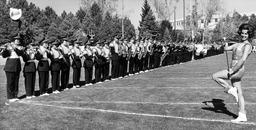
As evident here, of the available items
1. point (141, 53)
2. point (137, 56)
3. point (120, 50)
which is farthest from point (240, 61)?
point (141, 53)

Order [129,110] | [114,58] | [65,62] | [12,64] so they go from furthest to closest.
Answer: [114,58] → [65,62] → [12,64] → [129,110]

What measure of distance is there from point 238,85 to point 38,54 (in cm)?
628

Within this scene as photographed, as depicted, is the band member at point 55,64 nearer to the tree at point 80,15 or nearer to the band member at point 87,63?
the band member at point 87,63

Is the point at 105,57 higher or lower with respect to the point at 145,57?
lower

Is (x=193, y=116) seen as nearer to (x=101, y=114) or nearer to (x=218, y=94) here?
(x=101, y=114)

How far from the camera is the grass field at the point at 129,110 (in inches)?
280

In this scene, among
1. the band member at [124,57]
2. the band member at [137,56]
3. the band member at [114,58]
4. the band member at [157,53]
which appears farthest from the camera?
the band member at [157,53]

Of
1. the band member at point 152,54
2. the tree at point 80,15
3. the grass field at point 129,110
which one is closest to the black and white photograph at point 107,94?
the grass field at point 129,110

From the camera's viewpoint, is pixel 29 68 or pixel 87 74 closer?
pixel 29 68

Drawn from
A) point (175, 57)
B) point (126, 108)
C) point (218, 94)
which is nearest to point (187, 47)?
point (175, 57)

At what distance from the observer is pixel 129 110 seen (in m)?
8.55

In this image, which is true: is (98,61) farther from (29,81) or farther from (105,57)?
(29,81)

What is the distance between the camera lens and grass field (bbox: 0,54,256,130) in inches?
280

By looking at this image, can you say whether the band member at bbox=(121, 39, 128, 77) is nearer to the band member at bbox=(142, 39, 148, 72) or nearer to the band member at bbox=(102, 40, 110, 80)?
the band member at bbox=(102, 40, 110, 80)
